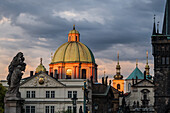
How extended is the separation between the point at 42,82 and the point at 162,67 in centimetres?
2465

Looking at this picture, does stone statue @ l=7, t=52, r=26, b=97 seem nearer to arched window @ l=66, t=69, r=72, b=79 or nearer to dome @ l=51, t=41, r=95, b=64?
arched window @ l=66, t=69, r=72, b=79

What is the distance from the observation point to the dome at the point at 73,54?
323ft

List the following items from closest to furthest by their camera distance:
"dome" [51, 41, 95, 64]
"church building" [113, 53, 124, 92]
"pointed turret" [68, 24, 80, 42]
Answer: "dome" [51, 41, 95, 64], "pointed turret" [68, 24, 80, 42], "church building" [113, 53, 124, 92]

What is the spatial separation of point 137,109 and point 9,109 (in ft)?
262

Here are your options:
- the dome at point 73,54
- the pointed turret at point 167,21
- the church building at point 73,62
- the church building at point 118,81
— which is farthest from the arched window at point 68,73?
the church building at point 118,81

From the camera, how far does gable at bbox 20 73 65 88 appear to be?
80625 millimetres

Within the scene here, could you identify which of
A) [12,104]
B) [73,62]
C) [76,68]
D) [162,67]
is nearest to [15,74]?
[12,104]

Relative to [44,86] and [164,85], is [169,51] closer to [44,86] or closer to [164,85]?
[164,85]

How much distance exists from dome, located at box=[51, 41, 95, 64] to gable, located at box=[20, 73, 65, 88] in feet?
58.2

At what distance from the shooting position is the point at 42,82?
265ft

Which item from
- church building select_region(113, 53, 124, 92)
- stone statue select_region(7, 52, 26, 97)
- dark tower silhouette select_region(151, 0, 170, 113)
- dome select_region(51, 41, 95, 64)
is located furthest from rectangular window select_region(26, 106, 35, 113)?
church building select_region(113, 53, 124, 92)

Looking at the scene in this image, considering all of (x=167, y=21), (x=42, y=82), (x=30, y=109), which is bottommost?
(x=30, y=109)

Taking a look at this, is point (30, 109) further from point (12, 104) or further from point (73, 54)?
point (12, 104)

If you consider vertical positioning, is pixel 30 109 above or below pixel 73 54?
below
